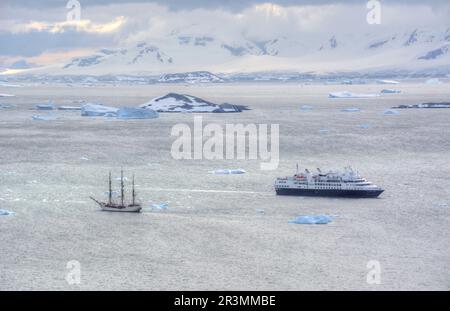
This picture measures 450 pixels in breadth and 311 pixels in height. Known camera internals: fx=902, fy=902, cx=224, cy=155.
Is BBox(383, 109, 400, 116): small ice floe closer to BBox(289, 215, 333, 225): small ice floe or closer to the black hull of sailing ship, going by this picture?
the black hull of sailing ship

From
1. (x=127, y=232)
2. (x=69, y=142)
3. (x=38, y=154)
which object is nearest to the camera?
A: (x=127, y=232)

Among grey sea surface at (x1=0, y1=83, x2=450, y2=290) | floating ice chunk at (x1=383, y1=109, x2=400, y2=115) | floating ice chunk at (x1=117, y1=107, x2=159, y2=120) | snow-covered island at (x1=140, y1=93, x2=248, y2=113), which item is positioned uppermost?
snow-covered island at (x1=140, y1=93, x2=248, y2=113)

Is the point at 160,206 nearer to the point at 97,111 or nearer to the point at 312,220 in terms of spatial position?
the point at 312,220

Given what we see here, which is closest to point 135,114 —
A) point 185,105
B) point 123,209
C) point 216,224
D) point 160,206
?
point 185,105

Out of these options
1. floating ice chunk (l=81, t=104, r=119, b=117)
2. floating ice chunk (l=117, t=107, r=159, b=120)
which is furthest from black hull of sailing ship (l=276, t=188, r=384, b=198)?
floating ice chunk (l=81, t=104, r=119, b=117)

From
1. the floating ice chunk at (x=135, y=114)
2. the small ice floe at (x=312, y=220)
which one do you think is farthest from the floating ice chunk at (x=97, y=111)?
the small ice floe at (x=312, y=220)

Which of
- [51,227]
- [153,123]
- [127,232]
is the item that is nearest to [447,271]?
[127,232]

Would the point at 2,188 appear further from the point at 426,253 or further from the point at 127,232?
the point at 426,253
